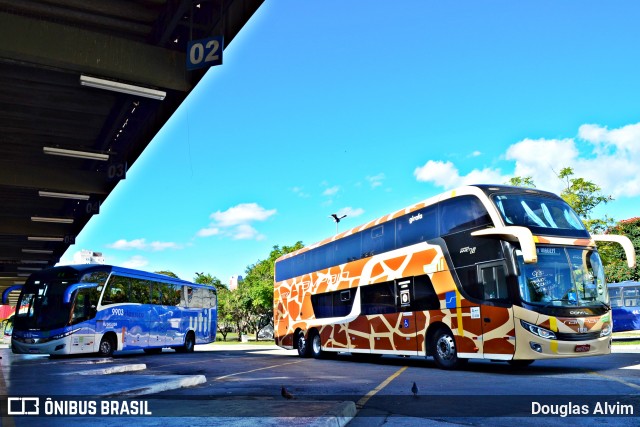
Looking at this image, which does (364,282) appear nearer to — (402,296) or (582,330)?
(402,296)

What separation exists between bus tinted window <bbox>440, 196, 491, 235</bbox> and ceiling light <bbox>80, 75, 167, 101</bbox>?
6.86m

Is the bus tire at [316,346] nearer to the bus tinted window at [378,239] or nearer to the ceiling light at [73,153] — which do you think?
the bus tinted window at [378,239]

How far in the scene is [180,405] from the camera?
21.0 ft

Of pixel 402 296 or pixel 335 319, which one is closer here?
pixel 402 296

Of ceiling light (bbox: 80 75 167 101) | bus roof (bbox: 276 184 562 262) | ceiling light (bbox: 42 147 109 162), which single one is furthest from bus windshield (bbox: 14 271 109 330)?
bus roof (bbox: 276 184 562 262)

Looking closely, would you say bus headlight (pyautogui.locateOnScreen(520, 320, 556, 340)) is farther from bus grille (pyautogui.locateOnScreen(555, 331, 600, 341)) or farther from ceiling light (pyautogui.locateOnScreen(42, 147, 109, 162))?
ceiling light (pyautogui.locateOnScreen(42, 147, 109, 162))

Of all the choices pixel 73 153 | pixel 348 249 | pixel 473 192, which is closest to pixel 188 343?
pixel 348 249

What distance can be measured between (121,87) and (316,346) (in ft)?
38.6

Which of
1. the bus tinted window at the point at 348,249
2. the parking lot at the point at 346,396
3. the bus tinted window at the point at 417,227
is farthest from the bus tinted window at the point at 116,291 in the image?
the bus tinted window at the point at 417,227

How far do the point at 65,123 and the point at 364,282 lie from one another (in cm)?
948

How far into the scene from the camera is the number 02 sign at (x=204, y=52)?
406 inches

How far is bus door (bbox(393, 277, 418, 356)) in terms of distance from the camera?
14.2 m

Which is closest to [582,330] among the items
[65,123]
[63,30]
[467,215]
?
[467,215]

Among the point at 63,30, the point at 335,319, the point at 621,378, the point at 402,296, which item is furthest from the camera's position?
the point at 335,319
